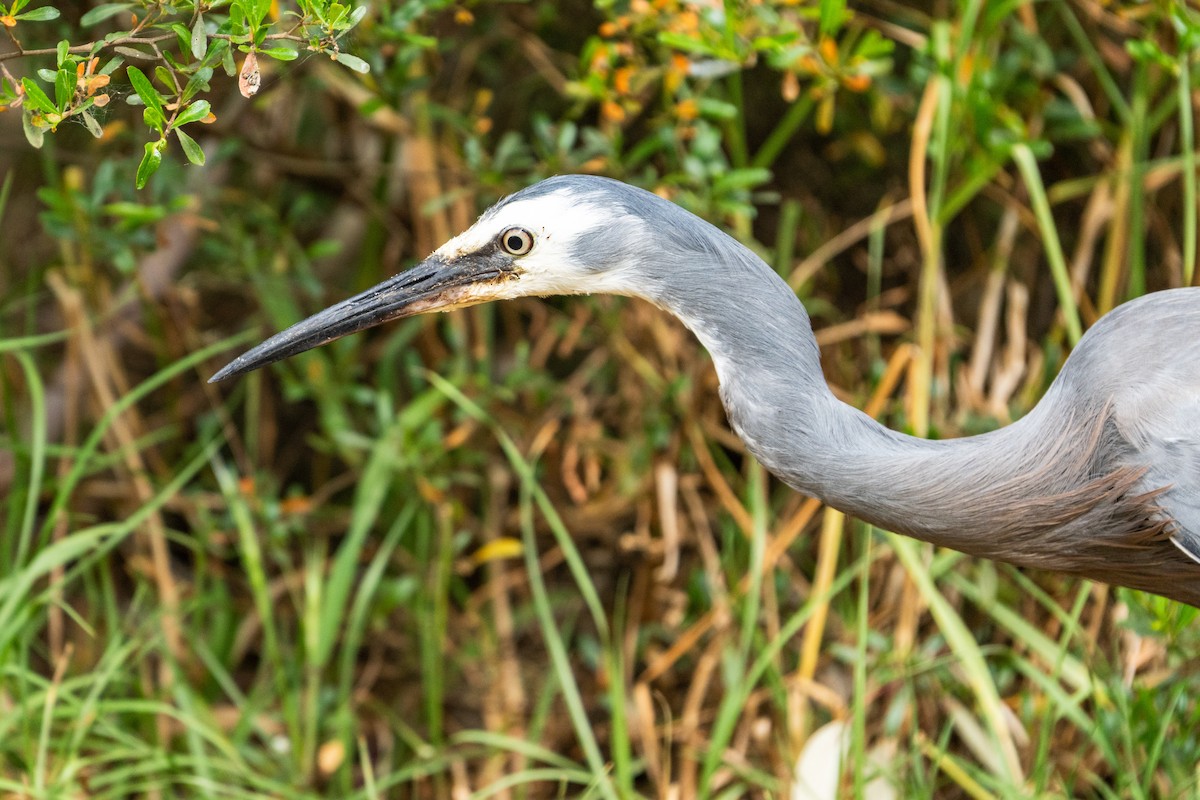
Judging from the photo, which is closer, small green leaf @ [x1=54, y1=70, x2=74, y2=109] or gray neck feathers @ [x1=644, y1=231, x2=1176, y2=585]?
small green leaf @ [x1=54, y1=70, x2=74, y2=109]

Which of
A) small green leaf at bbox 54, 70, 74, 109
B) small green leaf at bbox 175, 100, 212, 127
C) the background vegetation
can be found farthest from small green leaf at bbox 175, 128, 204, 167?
the background vegetation

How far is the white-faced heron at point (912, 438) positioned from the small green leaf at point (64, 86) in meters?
0.53

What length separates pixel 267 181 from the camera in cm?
315

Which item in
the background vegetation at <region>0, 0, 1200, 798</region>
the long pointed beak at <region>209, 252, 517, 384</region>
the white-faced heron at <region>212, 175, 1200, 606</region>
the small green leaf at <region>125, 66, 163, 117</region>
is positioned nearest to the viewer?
the small green leaf at <region>125, 66, 163, 117</region>

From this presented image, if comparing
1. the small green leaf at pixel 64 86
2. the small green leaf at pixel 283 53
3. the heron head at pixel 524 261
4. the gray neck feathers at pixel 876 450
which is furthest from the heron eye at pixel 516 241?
the small green leaf at pixel 64 86

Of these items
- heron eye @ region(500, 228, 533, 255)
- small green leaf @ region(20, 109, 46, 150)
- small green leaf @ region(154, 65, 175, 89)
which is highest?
small green leaf @ region(154, 65, 175, 89)

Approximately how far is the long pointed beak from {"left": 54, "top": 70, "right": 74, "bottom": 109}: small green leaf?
43cm

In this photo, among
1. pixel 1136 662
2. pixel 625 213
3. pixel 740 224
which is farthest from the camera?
pixel 740 224

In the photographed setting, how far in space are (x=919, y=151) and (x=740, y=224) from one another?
1.22ft

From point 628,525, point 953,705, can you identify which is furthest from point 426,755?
point 953,705

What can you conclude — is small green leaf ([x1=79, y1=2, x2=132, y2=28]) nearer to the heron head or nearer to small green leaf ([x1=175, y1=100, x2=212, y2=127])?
small green leaf ([x1=175, y1=100, x2=212, y2=127])

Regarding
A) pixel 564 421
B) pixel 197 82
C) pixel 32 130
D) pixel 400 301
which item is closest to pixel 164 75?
pixel 197 82

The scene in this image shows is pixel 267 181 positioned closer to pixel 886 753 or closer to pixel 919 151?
pixel 919 151

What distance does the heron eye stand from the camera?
5.72 ft
